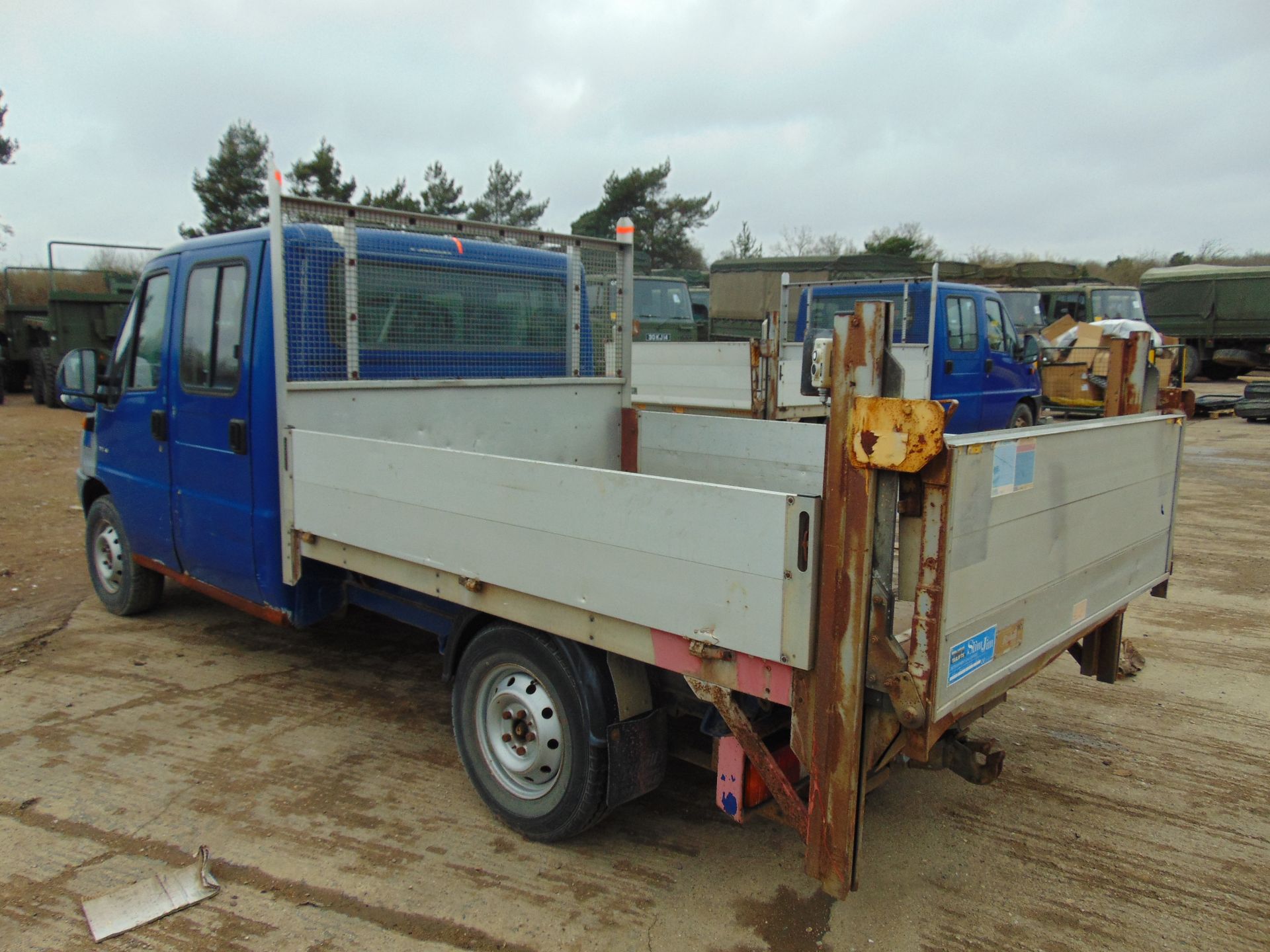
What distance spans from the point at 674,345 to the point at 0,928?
8163 mm

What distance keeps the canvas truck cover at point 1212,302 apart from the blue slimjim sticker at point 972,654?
22336 millimetres

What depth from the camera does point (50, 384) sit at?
17578 mm

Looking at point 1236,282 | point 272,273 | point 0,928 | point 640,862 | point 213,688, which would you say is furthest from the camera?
point 1236,282

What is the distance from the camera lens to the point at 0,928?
2803 mm

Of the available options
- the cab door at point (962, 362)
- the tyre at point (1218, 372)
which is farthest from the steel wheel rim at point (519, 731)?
the tyre at point (1218, 372)

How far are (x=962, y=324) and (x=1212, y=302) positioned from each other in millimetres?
16384

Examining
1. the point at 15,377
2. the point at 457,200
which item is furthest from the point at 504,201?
the point at 15,377

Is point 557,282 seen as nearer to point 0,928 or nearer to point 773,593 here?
point 773,593

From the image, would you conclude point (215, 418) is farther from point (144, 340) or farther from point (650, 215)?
point (650, 215)

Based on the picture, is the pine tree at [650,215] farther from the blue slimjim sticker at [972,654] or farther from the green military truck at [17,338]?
the blue slimjim sticker at [972,654]

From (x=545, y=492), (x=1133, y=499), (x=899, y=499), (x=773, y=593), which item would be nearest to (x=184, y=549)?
(x=545, y=492)

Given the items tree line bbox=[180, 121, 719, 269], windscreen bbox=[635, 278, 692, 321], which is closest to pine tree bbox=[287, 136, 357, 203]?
tree line bbox=[180, 121, 719, 269]

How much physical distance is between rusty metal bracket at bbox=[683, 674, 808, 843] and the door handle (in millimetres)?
2616

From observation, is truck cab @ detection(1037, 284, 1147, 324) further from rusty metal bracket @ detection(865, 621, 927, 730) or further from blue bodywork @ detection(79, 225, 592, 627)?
rusty metal bracket @ detection(865, 621, 927, 730)
